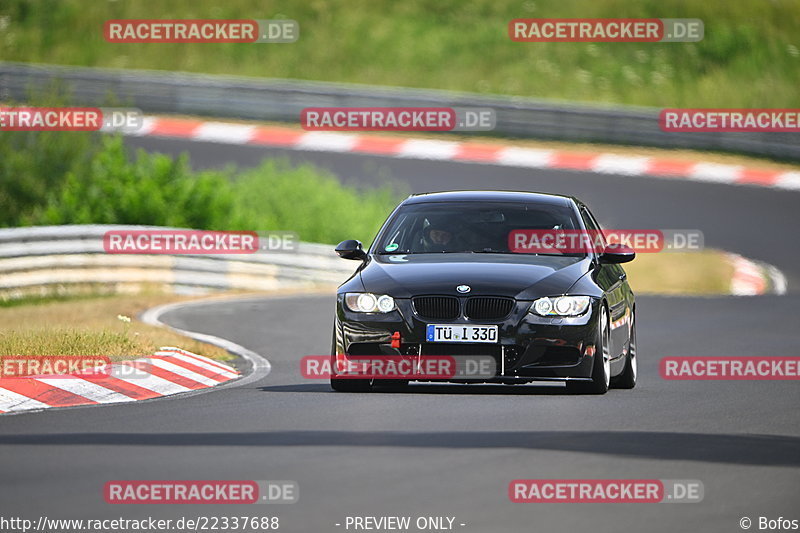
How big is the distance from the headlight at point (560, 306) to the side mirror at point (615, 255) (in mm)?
1140

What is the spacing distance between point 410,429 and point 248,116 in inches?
1053

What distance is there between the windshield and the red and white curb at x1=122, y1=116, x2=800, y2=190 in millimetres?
19052

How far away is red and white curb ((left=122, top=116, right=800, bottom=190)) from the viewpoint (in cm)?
3186

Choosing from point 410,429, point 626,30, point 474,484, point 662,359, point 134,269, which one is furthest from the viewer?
point 626,30

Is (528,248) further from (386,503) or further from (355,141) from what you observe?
(355,141)

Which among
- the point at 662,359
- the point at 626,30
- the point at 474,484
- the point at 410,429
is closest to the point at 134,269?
the point at 662,359

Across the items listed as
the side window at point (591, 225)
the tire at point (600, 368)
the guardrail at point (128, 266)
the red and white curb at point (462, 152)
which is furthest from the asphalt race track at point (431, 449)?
the red and white curb at point (462, 152)

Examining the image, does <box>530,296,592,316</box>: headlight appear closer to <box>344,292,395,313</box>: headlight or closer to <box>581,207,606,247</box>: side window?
<box>344,292,395,313</box>: headlight

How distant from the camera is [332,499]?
7.92m

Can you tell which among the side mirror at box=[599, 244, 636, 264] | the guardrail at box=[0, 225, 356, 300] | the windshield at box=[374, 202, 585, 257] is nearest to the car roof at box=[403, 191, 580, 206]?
the windshield at box=[374, 202, 585, 257]

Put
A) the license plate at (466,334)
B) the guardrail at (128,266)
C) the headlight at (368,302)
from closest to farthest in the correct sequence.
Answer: the license plate at (466,334)
the headlight at (368,302)
the guardrail at (128,266)

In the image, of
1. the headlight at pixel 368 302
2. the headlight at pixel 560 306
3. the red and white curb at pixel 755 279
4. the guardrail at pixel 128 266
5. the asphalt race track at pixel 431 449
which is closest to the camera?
the asphalt race track at pixel 431 449

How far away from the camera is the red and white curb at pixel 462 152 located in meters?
31.9

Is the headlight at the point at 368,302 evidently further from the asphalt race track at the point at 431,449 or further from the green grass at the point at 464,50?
the green grass at the point at 464,50
